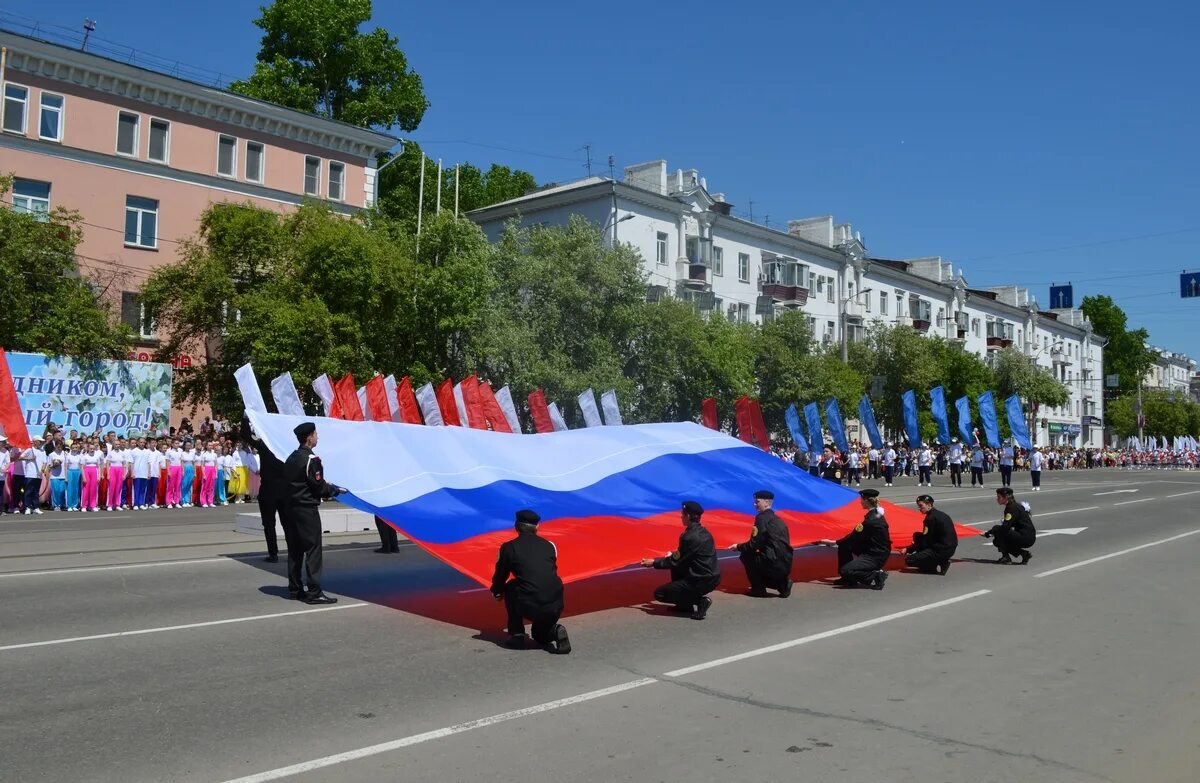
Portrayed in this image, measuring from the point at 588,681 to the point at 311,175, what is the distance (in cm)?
4073

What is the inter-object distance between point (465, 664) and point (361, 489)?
14.5 feet

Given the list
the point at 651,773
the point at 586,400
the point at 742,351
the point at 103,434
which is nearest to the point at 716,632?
the point at 651,773

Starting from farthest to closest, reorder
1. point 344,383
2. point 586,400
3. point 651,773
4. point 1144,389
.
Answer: point 1144,389 < point 586,400 < point 344,383 < point 651,773

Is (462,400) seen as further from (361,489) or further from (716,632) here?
(716,632)

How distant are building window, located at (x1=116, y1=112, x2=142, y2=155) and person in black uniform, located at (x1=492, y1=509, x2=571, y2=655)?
3580 centimetres

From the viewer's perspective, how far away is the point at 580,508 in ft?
44.4

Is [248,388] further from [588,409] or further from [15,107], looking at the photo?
[15,107]

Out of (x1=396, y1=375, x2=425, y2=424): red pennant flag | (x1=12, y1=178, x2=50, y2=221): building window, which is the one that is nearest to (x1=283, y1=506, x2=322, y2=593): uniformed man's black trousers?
(x1=396, y1=375, x2=425, y2=424): red pennant flag

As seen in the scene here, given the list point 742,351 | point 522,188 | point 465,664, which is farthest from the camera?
point 522,188

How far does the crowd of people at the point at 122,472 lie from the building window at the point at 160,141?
15.8m

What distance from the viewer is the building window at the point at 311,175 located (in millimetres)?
44469

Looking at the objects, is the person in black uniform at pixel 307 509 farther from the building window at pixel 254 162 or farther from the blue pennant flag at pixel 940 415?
the blue pennant flag at pixel 940 415

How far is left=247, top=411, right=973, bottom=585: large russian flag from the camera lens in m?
11.6

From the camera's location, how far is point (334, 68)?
51.3m
